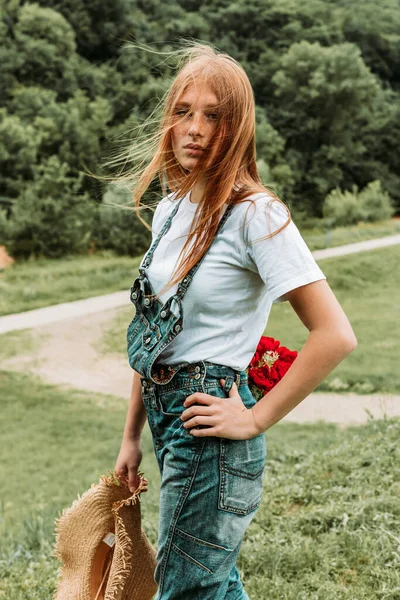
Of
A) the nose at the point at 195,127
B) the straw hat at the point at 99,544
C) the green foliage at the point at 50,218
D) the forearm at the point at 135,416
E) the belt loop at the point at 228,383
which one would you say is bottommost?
the green foliage at the point at 50,218

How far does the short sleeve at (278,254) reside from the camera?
3.37ft

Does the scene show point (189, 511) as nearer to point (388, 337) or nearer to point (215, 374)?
point (215, 374)

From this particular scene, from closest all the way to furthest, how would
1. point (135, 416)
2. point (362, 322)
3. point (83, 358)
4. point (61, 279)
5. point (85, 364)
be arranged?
point (135, 416)
point (85, 364)
point (83, 358)
point (362, 322)
point (61, 279)

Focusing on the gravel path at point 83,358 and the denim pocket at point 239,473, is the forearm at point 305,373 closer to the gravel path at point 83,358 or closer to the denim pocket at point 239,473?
the denim pocket at point 239,473

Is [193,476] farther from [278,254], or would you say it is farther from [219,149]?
[219,149]

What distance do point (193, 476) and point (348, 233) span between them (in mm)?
13008

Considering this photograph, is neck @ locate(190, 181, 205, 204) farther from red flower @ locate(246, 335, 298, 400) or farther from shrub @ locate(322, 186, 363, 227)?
shrub @ locate(322, 186, 363, 227)

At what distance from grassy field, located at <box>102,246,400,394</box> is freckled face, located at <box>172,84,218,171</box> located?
5.61 metres

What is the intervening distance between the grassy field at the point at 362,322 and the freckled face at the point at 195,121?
5612 mm

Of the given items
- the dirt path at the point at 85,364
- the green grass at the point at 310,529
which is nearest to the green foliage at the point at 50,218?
the dirt path at the point at 85,364

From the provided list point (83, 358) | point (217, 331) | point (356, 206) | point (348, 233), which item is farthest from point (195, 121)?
point (356, 206)

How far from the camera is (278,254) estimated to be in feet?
3.38

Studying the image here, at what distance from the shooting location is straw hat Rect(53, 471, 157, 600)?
132cm

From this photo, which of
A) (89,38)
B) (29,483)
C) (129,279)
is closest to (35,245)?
(129,279)
